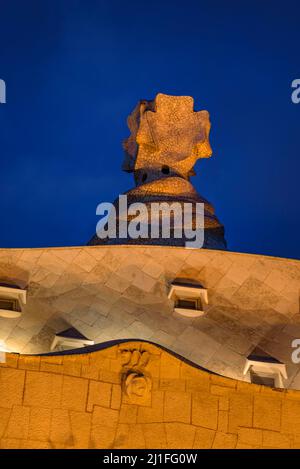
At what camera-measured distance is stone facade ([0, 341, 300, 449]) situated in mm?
12852

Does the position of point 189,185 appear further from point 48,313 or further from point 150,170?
point 48,313

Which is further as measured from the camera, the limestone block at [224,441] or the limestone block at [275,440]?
the limestone block at [275,440]

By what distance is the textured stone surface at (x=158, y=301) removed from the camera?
15484mm

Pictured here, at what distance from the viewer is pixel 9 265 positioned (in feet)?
53.6

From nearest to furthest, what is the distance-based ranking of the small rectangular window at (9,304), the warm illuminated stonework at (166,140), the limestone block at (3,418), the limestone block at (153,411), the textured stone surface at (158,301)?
1. the limestone block at (3,418)
2. the limestone block at (153,411)
3. the textured stone surface at (158,301)
4. the small rectangular window at (9,304)
5. the warm illuminated stonework at (166,140)

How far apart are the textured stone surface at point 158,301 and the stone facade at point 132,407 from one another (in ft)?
5.25

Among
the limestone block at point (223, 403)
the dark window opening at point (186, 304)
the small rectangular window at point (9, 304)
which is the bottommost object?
the limestone block at point (223, 403)

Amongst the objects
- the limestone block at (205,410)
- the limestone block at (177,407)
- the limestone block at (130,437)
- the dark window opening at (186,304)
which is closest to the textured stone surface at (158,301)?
the dark window opening at (186,304)

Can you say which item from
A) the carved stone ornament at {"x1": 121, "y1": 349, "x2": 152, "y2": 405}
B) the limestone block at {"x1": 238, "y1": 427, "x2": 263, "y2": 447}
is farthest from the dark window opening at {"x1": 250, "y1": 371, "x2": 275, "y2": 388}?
the carved stone ornament at {"x1": 121, "y1": 349, "x2": 152, "y2": 405}

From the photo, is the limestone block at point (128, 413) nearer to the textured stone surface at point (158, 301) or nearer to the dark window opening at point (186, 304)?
the textured stone surface at point (158, 301)

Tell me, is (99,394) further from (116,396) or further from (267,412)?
(267,412)

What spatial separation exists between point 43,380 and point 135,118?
1226 cm

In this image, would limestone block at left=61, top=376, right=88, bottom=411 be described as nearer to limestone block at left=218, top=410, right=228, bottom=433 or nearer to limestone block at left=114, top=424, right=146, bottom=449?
limestone block at left=114, top=424, right=146, bottom=449

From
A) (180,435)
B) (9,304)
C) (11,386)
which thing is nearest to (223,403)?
(180,435)
